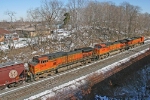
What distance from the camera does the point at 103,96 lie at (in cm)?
1803

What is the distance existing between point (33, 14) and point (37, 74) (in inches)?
1329

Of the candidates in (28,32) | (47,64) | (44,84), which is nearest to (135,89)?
(44,84)

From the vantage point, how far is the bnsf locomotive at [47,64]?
19.1 meters

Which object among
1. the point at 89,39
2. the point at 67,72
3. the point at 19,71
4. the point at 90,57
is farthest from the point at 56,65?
the point at 89,39

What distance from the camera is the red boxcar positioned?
18.6m

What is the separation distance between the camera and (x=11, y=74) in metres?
19.2

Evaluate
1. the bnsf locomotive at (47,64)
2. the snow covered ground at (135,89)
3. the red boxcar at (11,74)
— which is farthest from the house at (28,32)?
the snow covered ground at (135,89)

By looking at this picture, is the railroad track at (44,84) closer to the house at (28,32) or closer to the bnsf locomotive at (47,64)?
the bnsf locomotive at (47,64)

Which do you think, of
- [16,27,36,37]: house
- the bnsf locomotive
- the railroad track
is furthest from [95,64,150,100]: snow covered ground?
[16,27,36,37]: house

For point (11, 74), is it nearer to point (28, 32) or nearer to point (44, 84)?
point (44, 84)

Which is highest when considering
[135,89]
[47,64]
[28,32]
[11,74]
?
[28,32]

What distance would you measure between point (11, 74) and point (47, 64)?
15.7 ft

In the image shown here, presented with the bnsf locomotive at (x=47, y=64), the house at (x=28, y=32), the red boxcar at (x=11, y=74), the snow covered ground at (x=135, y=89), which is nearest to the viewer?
the snow covered ground at (x=135, y=89)

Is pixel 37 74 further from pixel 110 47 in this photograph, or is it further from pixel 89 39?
pixel 89 39
